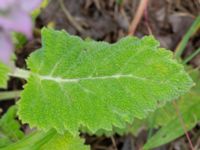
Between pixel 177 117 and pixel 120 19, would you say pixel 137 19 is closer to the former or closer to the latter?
pixel 120 19

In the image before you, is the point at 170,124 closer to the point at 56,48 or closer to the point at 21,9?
the point at 56,48

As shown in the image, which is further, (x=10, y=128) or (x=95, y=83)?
(x=10, y=128)

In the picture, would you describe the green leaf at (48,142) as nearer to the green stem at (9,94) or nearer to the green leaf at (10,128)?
the green leaf at (10,128)

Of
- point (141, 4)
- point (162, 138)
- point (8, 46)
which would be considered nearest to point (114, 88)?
point (162, 138)

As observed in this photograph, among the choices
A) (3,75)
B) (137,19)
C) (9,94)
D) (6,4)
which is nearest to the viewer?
(6,4)

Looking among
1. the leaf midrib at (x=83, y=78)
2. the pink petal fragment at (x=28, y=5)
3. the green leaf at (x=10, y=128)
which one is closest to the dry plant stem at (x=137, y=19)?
the green leaf at (x=10, y=128)

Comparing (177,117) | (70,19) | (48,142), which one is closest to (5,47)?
(48,142)

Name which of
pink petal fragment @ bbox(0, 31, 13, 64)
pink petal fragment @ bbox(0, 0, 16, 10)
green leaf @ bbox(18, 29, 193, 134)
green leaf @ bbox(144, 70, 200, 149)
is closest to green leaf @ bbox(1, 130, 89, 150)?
green leaf @ bbox(18, 29, 193, 134)
